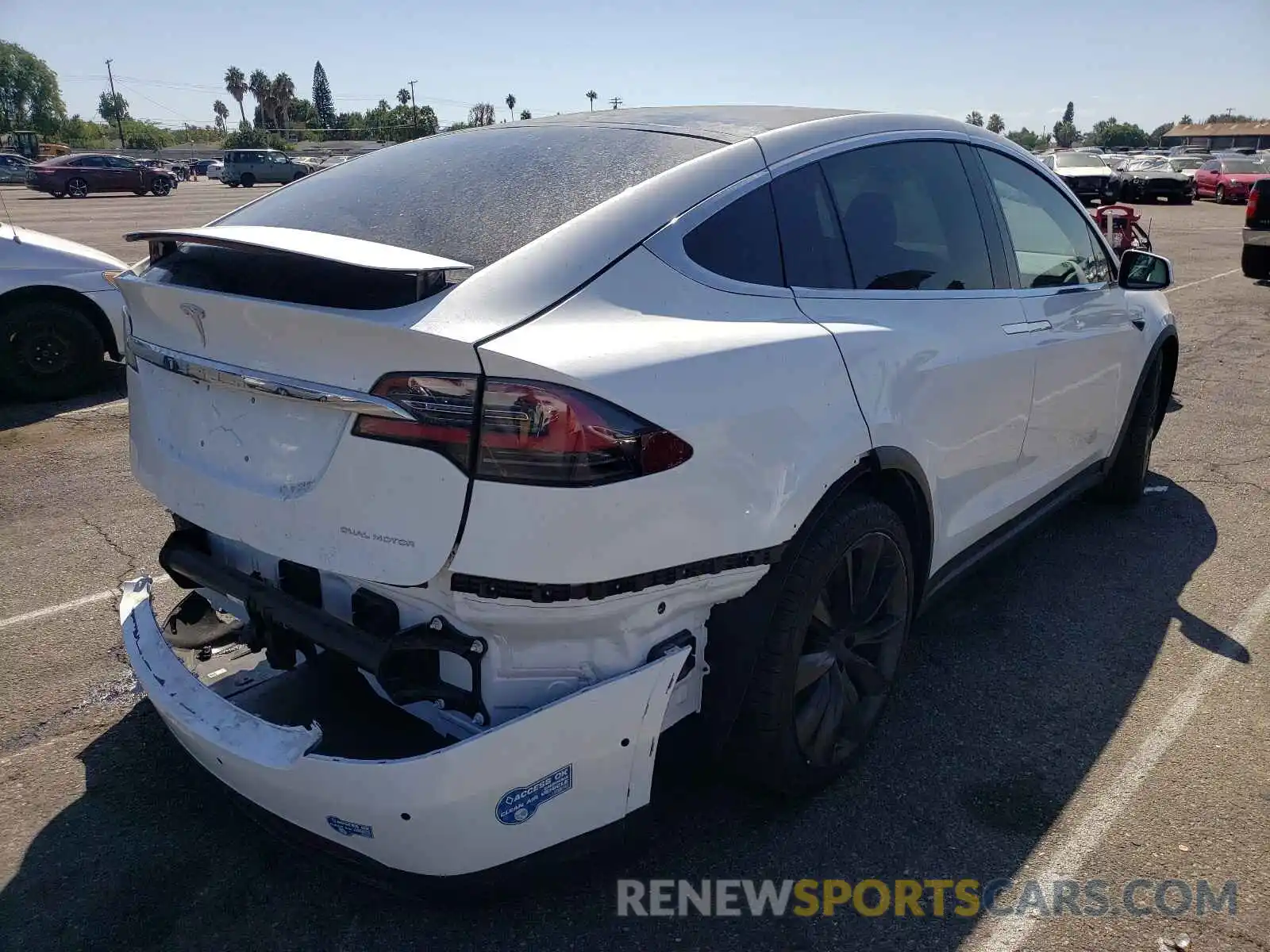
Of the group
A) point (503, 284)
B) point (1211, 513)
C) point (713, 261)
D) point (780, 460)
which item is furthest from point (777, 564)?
point (1211, 513)

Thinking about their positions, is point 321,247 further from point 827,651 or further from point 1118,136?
point 1118,136

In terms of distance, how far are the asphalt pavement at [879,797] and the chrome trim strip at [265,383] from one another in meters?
1.03

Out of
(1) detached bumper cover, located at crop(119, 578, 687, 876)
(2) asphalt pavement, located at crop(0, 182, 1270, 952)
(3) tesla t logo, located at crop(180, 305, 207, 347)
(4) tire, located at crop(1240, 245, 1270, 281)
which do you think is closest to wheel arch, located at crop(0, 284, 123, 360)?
(2) asphalt pavement, located at crop(0, 182, 1270, 952)

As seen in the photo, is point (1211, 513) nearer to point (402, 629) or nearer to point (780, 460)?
point (780, 460)

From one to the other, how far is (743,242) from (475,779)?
141cm

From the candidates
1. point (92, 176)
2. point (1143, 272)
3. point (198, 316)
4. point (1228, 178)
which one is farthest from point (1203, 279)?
point (92, 176)

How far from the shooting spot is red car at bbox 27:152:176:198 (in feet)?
120

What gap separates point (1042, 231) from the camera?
3.81 meters

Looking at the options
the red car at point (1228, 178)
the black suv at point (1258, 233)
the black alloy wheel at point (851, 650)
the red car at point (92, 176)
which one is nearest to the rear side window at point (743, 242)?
the black alloy wheel at point (851, 650)

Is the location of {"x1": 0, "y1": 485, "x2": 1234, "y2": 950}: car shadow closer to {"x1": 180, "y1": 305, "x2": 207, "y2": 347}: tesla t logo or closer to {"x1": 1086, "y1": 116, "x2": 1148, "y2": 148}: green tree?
{"x1": 180, "y1": 305, "x2": 207, "y2": 347}: tesla t logo

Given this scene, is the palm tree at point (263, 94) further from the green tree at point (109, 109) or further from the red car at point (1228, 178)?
the red car at point (1228, 178)

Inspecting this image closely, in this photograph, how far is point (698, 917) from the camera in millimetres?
2301

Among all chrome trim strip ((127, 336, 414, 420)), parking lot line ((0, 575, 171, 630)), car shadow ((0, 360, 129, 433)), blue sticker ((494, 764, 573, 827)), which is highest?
chrome trim strip ((127, 336, 414, 420))
